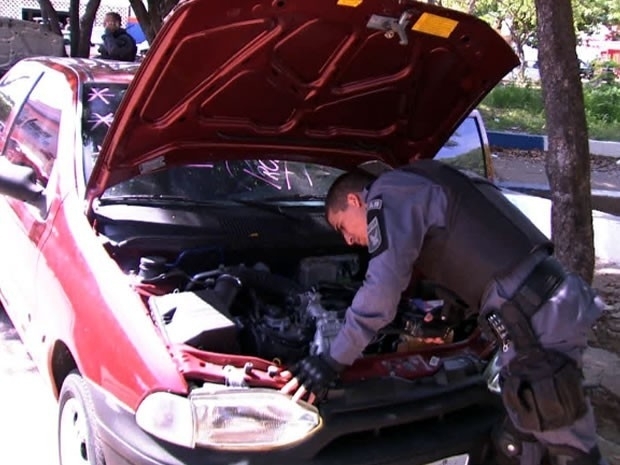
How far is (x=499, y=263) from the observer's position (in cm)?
248

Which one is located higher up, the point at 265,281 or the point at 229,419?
the point at 265,281

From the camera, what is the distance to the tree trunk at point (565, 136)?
4.06 metres

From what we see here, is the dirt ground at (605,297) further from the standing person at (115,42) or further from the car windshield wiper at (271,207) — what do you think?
the standing person at (115,42)

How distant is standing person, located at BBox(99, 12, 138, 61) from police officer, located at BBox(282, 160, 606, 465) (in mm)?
9011

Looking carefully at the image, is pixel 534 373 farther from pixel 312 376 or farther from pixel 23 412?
pixel 23 412

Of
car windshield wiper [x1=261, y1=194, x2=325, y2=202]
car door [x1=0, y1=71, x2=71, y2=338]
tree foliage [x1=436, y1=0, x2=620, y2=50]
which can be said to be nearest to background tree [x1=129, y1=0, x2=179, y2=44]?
car door [x1=0, y1=71, x2=71, y2=338]

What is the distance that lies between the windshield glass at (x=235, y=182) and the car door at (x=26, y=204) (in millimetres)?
421

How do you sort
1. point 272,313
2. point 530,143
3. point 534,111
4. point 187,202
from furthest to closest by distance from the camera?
point 534,111, point 530,143, point 187,202, point 272,313

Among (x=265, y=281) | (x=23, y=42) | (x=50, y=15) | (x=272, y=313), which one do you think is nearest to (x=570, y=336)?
(x=272, y=313)

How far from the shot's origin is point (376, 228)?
2.44m

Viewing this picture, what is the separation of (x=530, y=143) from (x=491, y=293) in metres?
11.9

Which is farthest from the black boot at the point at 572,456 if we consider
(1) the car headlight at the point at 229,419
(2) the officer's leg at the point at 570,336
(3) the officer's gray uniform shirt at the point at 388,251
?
(1) the car headlight at the point at 229,419

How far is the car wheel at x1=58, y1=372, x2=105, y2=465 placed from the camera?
2559 mm

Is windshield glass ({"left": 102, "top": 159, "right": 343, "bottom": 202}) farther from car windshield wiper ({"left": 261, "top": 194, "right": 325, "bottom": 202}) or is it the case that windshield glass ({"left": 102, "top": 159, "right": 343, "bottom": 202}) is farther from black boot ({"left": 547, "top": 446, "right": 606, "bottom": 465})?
black boot ({"left": 547, "top": 446, "right": 606, "bottom": 465})
